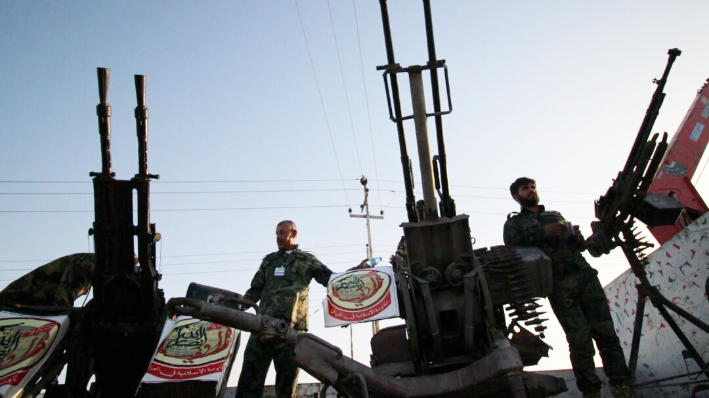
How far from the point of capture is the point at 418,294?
4.81 meters

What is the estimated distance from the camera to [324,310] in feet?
17.1

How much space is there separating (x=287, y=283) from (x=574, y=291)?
8.85ft

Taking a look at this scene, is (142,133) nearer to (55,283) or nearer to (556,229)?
(55,283)

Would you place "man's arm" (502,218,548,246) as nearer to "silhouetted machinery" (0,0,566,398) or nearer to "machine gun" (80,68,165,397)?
"silhouetted machinery" (0,0,566,398)

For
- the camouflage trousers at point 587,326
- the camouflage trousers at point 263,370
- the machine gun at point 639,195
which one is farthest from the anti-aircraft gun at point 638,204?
the camouflage trousers at point 263,370

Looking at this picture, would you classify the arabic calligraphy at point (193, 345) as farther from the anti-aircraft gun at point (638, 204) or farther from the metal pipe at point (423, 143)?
the anti-aircraft gun at point (638, 204)

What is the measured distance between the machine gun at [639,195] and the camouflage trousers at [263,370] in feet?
10.2

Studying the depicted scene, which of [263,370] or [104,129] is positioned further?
A: [104,129]

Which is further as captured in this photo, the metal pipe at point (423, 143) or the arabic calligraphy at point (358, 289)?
the arabic calligraphy at point (358, 289)

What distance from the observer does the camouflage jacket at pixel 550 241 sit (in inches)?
223

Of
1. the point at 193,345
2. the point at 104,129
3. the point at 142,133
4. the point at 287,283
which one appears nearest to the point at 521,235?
the point at 287,283

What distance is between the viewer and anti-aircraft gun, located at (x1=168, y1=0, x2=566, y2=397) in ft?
12.1

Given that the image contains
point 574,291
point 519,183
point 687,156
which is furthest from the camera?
point 687,156

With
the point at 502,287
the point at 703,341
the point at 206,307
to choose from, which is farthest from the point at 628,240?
the point at 206,307
